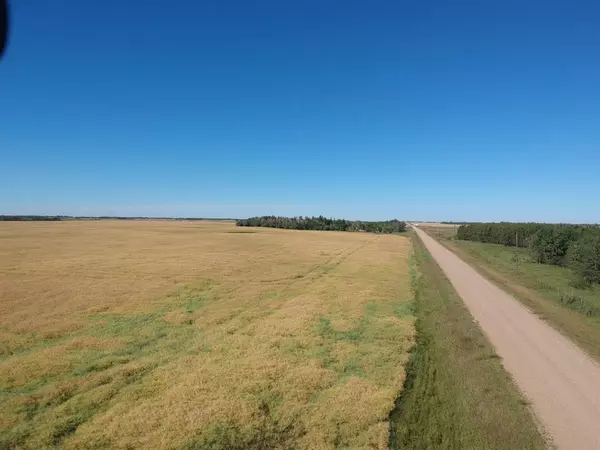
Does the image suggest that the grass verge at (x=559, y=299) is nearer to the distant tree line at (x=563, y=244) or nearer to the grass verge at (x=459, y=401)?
the distant tree line at (x=563, y=244)

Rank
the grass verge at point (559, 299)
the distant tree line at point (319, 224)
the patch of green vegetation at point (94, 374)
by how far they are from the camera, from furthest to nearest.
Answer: the distant tree line at point (319, 224), the grass verge at point (559, 299), the patch of green vegetation at point (94, 374)

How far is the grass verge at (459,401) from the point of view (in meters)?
9.10

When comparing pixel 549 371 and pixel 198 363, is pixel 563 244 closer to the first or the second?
pixel 549 371

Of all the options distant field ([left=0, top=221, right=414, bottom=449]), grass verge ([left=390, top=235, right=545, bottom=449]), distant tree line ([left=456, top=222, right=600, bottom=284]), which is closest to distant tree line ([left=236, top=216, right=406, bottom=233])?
distant tree line ([left=456, top=222, right=600, bottom=284])

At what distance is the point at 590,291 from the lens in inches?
1197

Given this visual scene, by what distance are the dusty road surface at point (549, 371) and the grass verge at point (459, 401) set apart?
49cm

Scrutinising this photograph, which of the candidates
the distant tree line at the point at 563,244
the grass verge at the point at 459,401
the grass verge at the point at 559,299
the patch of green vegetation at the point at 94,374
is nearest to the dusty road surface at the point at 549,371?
the grass verge at the point at 459,401

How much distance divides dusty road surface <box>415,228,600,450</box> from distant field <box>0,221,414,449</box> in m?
3.94

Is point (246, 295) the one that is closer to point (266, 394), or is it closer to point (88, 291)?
point (88, 291)

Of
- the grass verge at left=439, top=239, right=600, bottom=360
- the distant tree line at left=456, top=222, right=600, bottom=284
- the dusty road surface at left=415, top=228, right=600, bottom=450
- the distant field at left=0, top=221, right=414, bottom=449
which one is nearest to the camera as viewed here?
the distant field at left=0, top=221, right=414, bottom=449

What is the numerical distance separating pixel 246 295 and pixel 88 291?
1071 cm

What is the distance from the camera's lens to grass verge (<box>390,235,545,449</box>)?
9.10 metres

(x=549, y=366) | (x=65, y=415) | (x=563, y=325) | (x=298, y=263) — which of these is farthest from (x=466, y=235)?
(x=65, y=415)

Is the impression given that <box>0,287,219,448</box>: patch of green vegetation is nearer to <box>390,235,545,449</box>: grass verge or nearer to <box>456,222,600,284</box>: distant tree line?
<box>390,235,545,449</box>: grass verge
